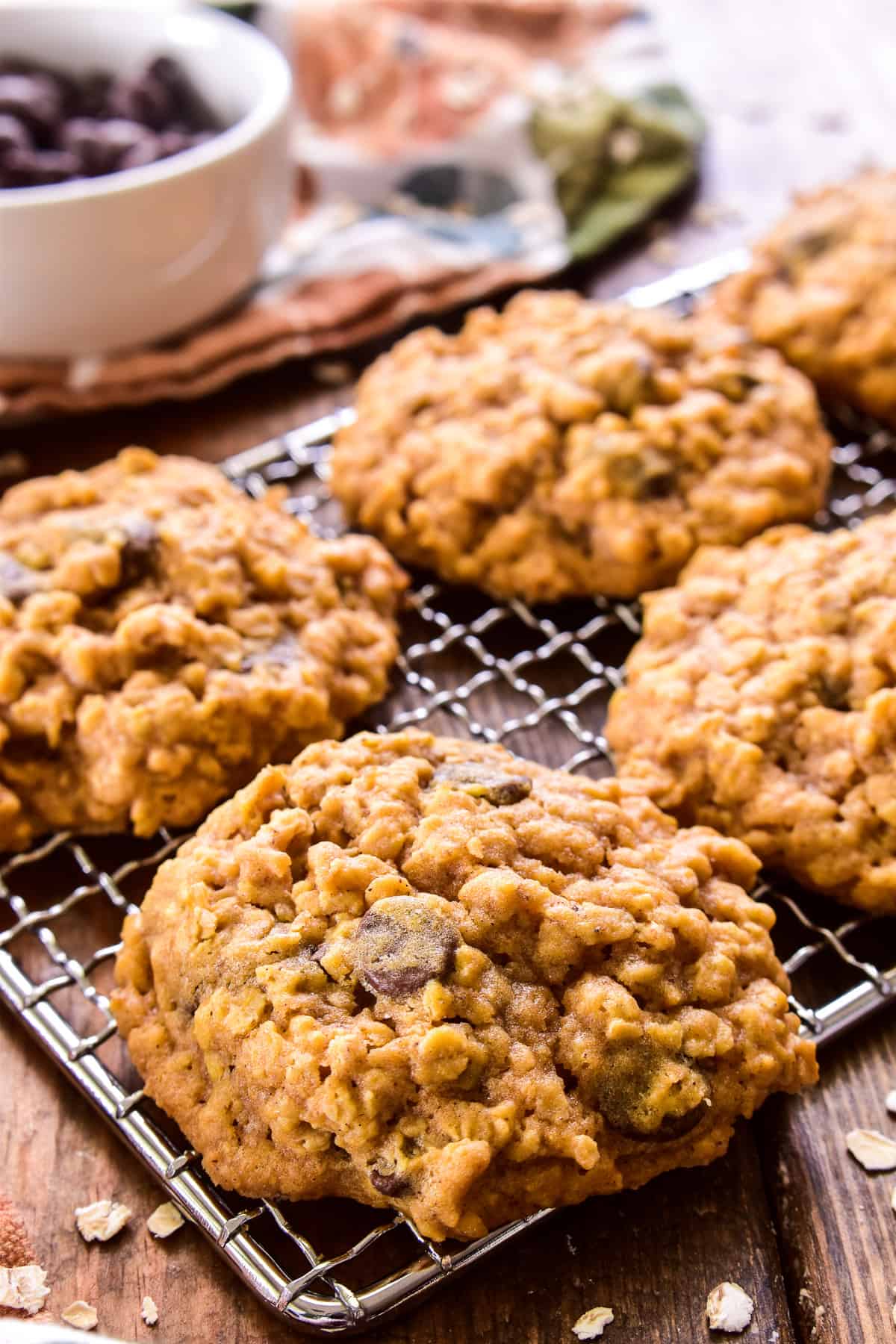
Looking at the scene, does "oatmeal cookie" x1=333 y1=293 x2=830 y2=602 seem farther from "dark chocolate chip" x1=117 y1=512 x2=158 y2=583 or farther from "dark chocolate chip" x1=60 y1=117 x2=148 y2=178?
"dark chocolate chip" x1=60 y1=117 x2=148 y2=178

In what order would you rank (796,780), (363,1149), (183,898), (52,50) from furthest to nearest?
(52,50) → (796,780) → (183,898) → (363,1149)

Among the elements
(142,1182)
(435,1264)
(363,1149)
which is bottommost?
(142,1182)

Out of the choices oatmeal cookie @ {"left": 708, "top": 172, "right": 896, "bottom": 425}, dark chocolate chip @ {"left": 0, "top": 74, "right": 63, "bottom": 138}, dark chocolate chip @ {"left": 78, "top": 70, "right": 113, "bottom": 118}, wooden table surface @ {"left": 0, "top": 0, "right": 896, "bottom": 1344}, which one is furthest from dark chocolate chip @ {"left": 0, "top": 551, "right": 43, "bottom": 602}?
oatmeal cookie @ {"left": 708, "top": 172, "right": 896, "bottom": 425}

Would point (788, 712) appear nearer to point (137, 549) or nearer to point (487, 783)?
point (487, 783)

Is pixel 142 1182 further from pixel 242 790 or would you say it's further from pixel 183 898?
pixel 242 790

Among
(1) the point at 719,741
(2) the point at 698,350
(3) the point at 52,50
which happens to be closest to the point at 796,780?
(1) the point at 719,741

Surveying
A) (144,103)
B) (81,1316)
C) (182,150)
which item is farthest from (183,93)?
(81,1316)
